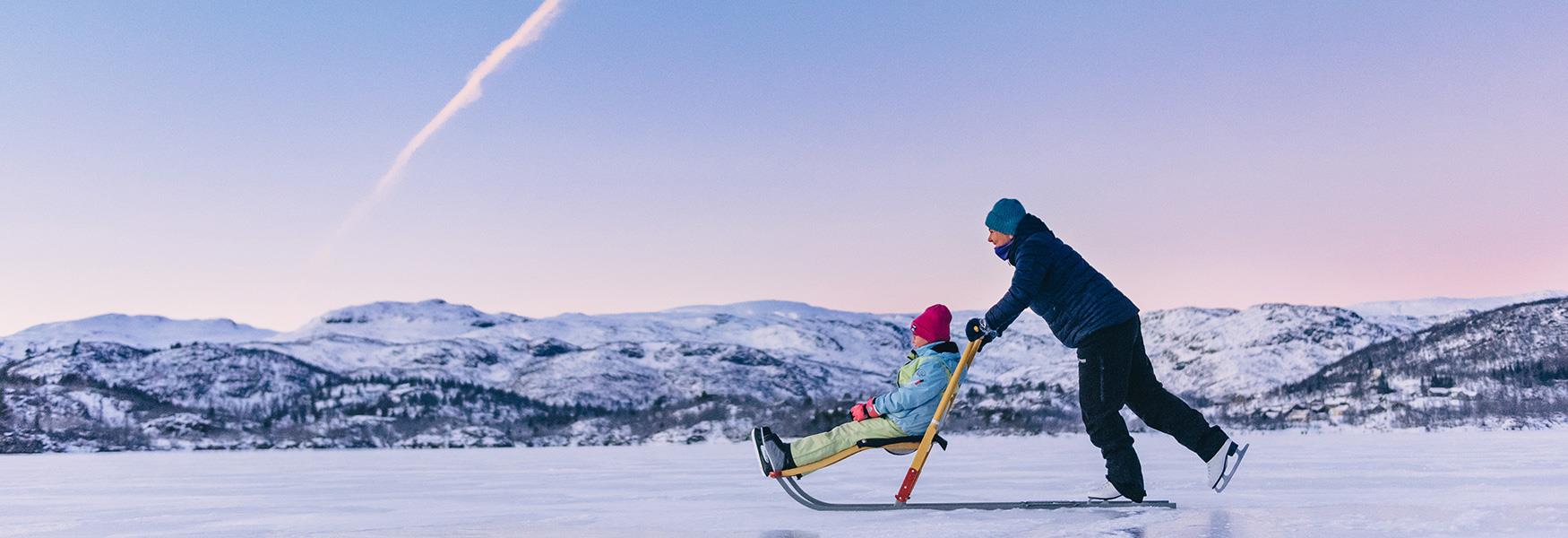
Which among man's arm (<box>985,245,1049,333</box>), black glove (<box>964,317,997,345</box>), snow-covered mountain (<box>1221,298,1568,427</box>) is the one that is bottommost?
snow-covered mountain (<box>1221,298,1568,427</box>)

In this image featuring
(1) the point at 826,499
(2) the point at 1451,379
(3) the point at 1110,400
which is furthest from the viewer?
(2) the point at 1451,379

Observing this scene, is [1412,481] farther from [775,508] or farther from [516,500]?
[516,500]

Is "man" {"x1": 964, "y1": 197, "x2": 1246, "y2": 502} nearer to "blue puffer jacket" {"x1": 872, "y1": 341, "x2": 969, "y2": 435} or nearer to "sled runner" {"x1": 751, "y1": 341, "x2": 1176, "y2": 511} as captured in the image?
"sled runner" {"x1": 751, "y1": 341, "x2": 1176, "y2": 511}

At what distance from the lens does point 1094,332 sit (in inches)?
338

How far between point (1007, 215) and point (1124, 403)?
5.17ft

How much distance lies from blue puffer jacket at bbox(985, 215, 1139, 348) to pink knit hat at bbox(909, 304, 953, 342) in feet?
1.00

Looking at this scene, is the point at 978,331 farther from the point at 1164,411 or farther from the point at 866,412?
the point at 1164,411

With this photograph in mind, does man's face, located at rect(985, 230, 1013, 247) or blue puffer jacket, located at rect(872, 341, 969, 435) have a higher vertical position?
man's face, located at rect(985, 230, 1013, 247)

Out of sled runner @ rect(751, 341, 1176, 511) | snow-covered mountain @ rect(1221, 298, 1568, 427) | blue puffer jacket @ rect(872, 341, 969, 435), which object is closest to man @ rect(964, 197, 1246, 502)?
sled runner @ rect(751, 341, 1176, 511)

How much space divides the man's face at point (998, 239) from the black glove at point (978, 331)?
0.67m

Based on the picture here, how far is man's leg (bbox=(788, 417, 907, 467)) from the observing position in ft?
27.8

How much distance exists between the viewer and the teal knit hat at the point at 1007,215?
8766mm

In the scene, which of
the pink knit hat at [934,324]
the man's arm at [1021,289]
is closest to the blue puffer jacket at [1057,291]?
the man's arm at [1021,289]

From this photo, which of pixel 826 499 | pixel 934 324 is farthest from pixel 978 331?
pixel 826 499
